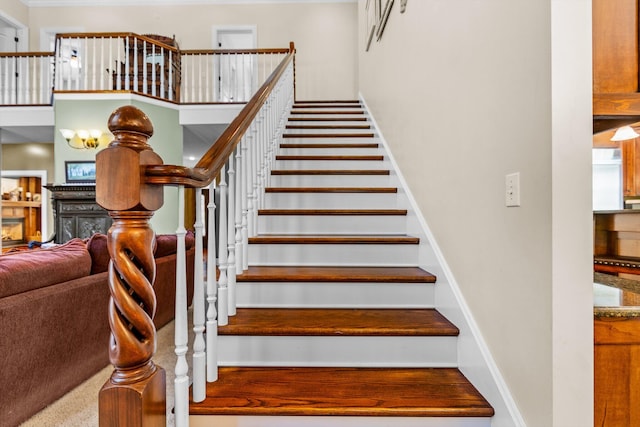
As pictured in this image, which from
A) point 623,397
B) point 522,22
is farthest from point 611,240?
point 522,22

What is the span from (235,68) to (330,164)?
377 centimetres

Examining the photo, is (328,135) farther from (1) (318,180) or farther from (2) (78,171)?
(2) (78,171)

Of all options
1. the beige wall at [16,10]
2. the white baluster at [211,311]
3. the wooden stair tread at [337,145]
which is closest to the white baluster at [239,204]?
the white baluster at [211,311]

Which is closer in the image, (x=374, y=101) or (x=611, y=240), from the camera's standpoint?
(x=611, y=240)

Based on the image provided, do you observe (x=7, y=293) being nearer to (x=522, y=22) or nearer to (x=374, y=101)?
(x=522, y=22)

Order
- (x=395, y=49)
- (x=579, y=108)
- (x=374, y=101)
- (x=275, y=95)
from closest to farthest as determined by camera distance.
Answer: (x=579, y=108), (x=395, y=49), (x=275, y=95), (x=374, y=101)

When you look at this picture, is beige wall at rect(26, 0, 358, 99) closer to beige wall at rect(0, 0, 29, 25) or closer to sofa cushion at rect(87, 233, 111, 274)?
beige wall at rect(0, 0, 29, 25)

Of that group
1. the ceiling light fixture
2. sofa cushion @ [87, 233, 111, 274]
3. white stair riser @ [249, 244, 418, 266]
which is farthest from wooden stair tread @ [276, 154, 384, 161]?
the ceiling light fixture

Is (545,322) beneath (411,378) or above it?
above

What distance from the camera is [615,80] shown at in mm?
1048

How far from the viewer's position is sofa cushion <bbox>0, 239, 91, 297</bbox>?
1409 mm

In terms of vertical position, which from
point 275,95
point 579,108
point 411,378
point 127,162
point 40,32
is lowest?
point 411,378

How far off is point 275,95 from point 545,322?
2745 millimetres

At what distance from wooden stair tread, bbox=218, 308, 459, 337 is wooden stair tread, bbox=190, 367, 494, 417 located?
6.2 inches
